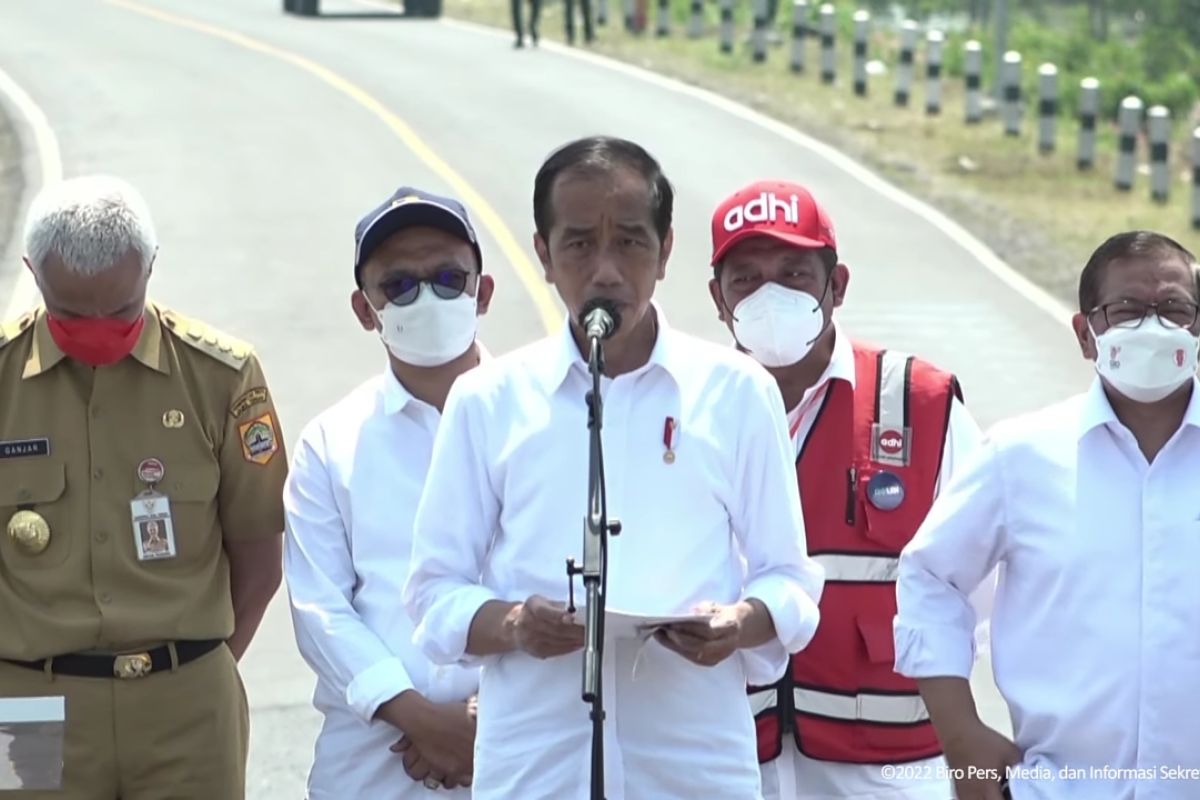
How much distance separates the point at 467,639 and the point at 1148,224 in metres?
14.5

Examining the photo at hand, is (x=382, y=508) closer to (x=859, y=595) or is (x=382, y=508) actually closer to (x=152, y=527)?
(x=152, y=527)

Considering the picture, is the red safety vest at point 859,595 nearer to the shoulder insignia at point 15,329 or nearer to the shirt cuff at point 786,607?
the shirt cuff at point 786,607

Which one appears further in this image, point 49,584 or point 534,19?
point 534,19

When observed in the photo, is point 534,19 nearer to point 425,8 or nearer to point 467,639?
point 425,8

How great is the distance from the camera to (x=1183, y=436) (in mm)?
4367

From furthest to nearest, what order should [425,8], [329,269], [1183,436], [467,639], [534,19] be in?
[425,8] → [534,19] → [329,269] → [1183,436] → [467,639]

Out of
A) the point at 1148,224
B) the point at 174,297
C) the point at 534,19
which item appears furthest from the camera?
the point at 534,19

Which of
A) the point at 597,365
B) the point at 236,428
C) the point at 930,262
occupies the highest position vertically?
the point at 597,365

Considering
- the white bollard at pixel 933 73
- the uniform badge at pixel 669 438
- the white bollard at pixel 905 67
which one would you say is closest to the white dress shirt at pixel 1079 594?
the uniform badge at pixel 669 438

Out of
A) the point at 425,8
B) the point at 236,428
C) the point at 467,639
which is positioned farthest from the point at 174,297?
the point at 425,8

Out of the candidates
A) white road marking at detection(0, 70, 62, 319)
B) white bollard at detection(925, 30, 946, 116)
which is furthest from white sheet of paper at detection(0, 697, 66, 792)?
white bollard at detection(925, 30, 946, 116)

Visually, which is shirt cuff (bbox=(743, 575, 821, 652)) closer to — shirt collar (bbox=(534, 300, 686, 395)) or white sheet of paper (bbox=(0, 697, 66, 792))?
shirt collar (bbox=(534, 300, 686, 395))

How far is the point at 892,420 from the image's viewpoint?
5043 millimetres

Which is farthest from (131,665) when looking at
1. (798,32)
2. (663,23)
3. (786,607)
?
(663,23)
